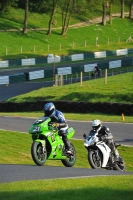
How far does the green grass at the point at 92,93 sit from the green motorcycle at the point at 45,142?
827 inches

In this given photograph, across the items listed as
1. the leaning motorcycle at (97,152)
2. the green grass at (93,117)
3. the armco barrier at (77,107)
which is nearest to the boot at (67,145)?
the leaning motorcycle at (97,152)

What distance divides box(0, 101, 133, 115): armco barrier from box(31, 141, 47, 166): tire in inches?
711

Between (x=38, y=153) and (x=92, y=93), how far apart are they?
974 inches

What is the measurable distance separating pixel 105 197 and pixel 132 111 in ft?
75.5

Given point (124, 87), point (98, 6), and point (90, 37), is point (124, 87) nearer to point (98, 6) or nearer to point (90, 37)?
point (90, 37)

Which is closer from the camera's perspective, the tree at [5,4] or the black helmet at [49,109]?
the black helmet at [49,109]

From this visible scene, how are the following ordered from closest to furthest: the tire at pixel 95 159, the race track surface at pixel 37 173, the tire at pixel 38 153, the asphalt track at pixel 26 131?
1. the race track surface at pixel 37 173
2. the asphalt track at pixel 26 131
3. the tire at pixel 38 153
4. the tire at pixel 95 159

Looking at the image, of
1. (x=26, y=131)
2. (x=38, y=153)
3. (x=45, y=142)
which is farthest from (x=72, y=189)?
(x=26, y=131)

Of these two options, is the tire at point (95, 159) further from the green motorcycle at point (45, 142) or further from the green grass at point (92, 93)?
the green grass at point (92, 93)

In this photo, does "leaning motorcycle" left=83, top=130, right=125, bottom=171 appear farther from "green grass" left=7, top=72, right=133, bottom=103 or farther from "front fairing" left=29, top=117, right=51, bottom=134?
"green grass" left=7, top=72, right=133, bottom=103

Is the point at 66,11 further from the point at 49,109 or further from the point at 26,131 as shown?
the point at 49,109

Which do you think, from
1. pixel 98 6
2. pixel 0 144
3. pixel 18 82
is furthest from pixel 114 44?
pixel 0 144

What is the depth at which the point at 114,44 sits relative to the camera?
87.9m

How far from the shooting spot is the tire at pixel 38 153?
15.9m
